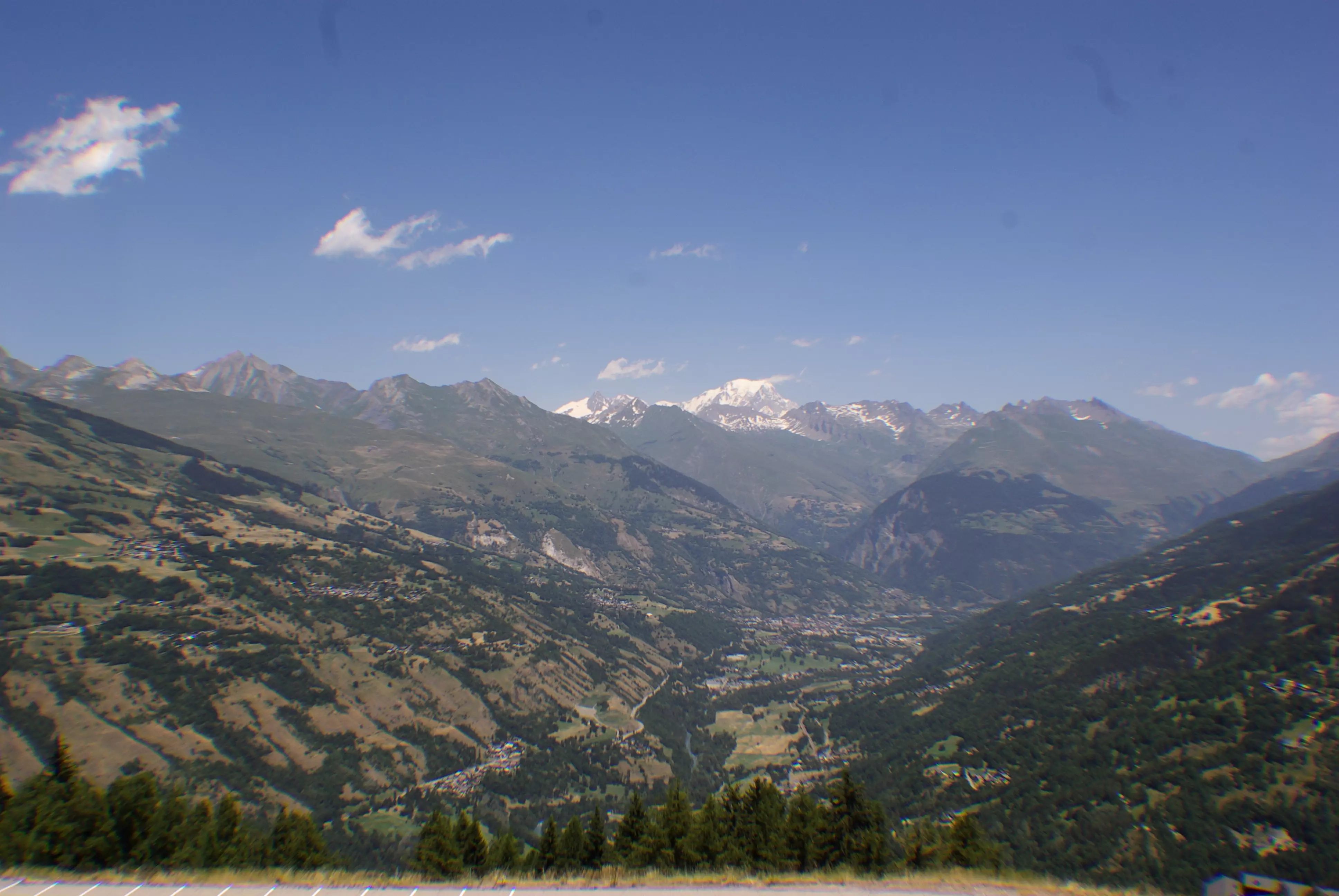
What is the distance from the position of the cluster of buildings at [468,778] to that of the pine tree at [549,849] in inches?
4806

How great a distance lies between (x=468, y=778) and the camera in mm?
185000

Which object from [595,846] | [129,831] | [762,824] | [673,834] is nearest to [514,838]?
[595,846]

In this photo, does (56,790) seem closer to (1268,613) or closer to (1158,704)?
(1158,704)

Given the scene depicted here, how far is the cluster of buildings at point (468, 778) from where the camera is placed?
576 ft

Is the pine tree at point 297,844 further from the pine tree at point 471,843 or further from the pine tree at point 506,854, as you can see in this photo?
the pine tree at point 506,854

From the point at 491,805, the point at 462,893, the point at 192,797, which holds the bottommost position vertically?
the point at 491,805

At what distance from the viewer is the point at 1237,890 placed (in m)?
61.0

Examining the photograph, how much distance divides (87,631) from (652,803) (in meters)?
166

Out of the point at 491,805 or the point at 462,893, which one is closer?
the point at 462,893

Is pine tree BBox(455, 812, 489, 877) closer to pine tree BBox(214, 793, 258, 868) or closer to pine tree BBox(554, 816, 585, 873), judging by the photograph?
pine tree BBox(554, 816, 585, 873)

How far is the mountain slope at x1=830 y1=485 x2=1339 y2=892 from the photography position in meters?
89.8

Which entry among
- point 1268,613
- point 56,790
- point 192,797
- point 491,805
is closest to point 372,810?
point 491,805

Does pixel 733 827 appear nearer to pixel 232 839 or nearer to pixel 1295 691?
pixel 232 839

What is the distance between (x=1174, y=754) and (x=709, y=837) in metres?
106
